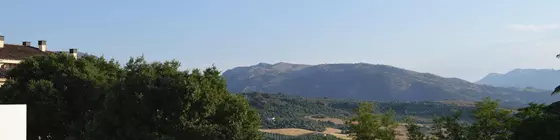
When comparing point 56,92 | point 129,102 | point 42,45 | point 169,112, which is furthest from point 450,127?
point 42,45

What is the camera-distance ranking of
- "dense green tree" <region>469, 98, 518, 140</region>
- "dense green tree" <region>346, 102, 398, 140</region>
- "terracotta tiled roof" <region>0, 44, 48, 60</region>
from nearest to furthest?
"dense green tree" <region>469, 98, 518, 140</region> < "dense green tree" <region>346, 102, 398, 140</region> < "terracotta tiled roof" <region>0, 44, 48, 60</region>

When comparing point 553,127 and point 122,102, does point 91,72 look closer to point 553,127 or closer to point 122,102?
point 122,102

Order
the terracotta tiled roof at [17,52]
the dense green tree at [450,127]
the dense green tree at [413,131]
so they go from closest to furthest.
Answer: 1. the dense green tree at [450,127]
2. the dense green tree at [413,131]
3. the terracotta tiled roof at [17,52]

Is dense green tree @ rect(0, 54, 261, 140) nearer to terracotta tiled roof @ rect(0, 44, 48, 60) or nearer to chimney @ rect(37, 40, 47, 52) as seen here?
terracotta tiled roof @ rect(0, 44, 48, 60)

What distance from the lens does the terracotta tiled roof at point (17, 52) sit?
1807 inches

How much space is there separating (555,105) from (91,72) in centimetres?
2461

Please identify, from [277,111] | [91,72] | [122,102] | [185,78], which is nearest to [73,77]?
[91,72]

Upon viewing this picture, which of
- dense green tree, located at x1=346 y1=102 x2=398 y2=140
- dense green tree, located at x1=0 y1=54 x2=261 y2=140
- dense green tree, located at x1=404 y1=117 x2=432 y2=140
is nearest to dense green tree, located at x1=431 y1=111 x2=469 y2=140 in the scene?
dense green tree, located at x1=404 y1=117 x2=432 y2=140

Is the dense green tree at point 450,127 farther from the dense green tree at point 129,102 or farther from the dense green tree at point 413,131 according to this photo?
the dense green tree at point 129,102

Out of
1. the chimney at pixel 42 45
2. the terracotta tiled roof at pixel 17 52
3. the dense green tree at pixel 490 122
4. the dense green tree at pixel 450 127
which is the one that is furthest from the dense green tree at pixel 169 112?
the chimney at pixel 42 45

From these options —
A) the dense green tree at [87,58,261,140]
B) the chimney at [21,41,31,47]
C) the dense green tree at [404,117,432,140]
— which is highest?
the chimney at [21,41,31,47]

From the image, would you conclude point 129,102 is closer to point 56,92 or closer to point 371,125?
point 56,92

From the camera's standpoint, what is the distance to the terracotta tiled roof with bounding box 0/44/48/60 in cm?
4591

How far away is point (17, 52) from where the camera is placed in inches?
1912
